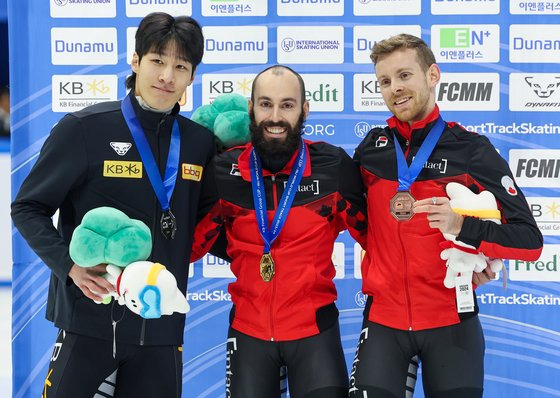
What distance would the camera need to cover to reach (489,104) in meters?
3.88

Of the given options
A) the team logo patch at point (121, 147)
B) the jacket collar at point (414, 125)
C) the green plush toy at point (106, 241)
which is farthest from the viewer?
the jacket collar at point (414, 125)

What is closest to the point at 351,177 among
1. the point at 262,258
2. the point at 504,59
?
the point at 262,258

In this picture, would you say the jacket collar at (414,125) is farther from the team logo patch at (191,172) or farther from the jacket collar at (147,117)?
the jacket collar at (147,117)

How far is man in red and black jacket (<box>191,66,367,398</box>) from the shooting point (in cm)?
273

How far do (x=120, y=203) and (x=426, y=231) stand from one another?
46.4 inches

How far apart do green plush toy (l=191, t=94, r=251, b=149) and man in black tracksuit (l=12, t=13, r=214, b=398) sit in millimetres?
276

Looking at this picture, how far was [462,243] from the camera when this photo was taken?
255 cm

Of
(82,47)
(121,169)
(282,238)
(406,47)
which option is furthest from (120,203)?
(82,47)

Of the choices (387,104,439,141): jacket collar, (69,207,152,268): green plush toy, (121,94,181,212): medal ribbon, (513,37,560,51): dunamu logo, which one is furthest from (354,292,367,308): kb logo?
(69,207,152,268): green plush toy

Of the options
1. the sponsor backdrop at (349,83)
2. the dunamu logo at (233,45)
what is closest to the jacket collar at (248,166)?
the sponsor backdrop at (349,83)

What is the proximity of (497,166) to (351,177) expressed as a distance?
58 centimetres

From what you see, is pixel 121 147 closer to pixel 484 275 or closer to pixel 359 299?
pixel 484 275

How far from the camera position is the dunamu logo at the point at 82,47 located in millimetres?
4012

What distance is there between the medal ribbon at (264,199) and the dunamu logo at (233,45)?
1.30m
